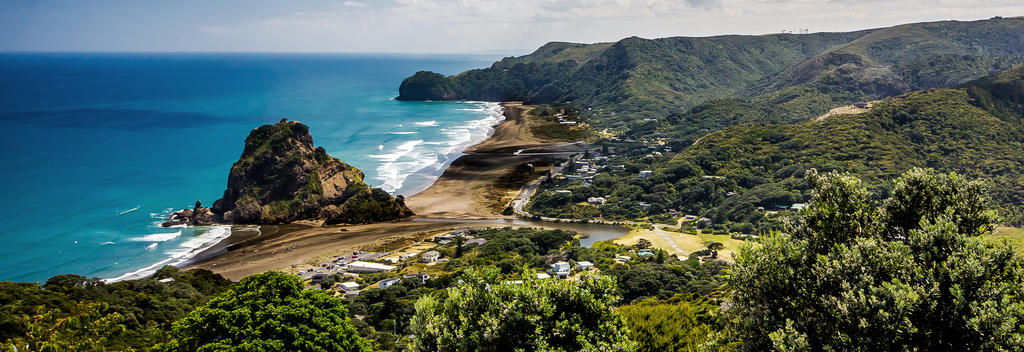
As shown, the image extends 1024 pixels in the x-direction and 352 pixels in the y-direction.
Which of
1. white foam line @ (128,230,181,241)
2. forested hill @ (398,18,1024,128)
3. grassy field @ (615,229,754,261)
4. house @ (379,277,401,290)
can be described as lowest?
grassy field @ (615,229,754,261)

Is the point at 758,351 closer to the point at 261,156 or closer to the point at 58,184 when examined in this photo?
the point at 261,156

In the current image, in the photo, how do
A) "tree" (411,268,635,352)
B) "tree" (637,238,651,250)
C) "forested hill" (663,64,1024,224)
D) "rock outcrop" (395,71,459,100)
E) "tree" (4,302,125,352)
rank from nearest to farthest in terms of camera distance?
"tree" (4,302,125,352) → "tree" (411,268,635,352) → "tree" (637,238,651,250) → "forested hill" (663,64,1024,224) → "rock outcrop" (395,71,459,100)

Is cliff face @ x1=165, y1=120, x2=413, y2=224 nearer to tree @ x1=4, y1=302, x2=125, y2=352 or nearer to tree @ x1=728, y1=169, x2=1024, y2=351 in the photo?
tree @ x1=4, y1=302, x2=125, y2=352

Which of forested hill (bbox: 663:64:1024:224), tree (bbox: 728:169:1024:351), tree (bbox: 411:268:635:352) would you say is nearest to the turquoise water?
forested hill (bbox: 663:64:1024:224)

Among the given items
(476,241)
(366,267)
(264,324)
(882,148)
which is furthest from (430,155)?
(264,324)

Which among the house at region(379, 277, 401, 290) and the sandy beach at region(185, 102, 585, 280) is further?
the sandy beach at region(185, 102, 585, 280)
